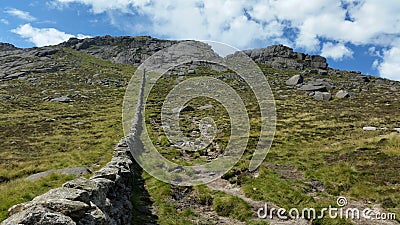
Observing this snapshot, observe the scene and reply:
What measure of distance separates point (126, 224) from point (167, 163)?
10404 millimetres

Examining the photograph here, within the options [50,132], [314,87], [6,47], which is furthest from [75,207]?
[6,47]

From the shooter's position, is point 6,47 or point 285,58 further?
point 6,47

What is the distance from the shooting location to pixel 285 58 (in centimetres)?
14288

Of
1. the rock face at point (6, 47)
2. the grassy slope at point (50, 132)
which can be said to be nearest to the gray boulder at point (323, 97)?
the grassy slope at point (50, 132)

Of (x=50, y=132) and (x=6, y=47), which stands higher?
(x=6, y=47)

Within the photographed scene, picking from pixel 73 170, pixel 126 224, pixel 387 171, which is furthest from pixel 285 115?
pixel 126 224

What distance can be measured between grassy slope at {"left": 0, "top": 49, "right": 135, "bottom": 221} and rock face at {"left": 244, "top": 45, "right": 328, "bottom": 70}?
76.0m

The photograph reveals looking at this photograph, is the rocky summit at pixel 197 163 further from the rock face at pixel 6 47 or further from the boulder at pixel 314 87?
the rock face at pixel 6 47

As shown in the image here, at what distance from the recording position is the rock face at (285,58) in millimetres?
133000

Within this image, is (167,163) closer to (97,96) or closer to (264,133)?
(264,133)

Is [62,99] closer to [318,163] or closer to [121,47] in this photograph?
[318,163]

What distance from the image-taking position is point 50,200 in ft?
21.3

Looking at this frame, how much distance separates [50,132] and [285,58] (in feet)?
407

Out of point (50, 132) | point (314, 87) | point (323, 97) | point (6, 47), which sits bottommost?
point (50, 132)
